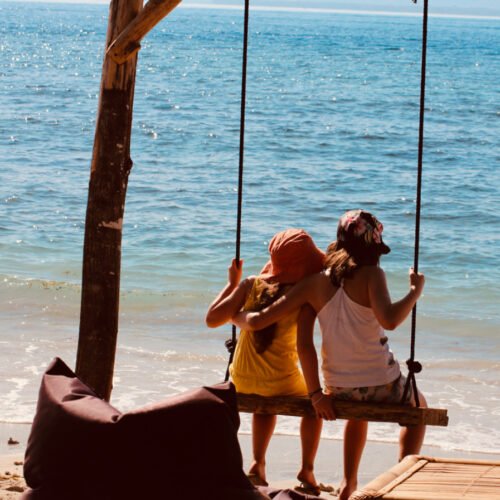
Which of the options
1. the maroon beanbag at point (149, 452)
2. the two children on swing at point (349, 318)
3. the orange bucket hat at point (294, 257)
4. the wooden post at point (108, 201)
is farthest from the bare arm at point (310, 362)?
the maroon beanbag at point (149, 452)

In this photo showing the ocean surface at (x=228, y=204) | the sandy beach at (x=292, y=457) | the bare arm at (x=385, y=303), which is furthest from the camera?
the ocean surface at (x=228, y=204)

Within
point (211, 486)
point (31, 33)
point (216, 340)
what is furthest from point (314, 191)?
point (31, 33)

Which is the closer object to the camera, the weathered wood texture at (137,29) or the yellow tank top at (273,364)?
the weathered wood texture at (137,29)

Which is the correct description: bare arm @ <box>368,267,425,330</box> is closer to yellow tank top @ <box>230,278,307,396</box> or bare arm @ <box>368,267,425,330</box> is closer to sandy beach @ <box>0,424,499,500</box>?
yellow tank top @ <box>230,278,307,396</box>

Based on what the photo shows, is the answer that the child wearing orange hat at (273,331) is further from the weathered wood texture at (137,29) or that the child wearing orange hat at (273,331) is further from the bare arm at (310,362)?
the weathered wood texture at (137,29)

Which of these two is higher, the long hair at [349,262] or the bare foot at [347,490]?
the long hair at [349,262]

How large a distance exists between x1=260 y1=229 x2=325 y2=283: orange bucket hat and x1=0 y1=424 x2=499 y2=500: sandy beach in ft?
3.78

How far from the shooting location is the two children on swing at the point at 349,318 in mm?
3766

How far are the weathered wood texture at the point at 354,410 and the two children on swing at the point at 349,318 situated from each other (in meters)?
0.05

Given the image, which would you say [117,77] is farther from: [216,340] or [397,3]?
[397,3]

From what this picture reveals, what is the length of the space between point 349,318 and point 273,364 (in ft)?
1.07

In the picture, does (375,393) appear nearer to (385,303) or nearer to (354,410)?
(354,410)

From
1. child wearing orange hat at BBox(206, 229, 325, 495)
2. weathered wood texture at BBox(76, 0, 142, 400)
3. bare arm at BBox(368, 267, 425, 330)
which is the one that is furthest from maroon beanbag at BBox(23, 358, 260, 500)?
weathered wood texture at BBox(76, 0, 142, 400)

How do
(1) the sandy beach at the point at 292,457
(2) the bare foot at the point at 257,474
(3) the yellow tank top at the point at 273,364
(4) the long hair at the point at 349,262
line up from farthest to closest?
(1) the sandy beach at the point at 292,457
(2) the bare foot at the point at 257,474
(3) the yellow tank top at the point at 273,364
(4) the long hair at the point at 349,262
